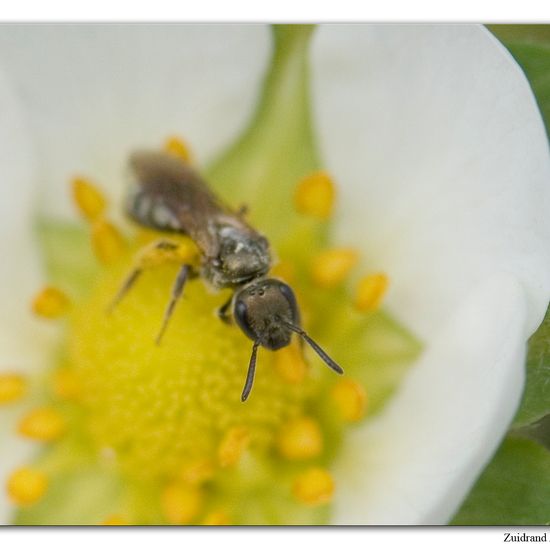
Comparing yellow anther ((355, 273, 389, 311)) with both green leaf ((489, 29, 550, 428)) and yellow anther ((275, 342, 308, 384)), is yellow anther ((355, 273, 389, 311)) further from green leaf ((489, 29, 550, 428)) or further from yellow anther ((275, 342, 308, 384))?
green leaf ((489, 29, 550, 428))

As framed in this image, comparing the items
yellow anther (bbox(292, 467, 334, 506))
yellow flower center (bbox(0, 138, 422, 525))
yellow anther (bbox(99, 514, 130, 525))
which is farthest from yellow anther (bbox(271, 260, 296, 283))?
yellow anther (bbox(99, 514, 130, 525))

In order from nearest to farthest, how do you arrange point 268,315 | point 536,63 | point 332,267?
point 268,315
point 536,63
point 332,267

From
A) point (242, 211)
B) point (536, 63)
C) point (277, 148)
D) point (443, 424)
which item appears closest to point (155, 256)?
point (242, 211)

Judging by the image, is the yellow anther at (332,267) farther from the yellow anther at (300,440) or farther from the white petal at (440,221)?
the yellow anther at (300,440)

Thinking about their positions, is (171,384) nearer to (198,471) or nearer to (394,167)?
(198,471)

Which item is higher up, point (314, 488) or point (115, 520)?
point (314, 488)

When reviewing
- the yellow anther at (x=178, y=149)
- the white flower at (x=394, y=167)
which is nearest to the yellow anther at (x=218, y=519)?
the white flower at (x=394, y=167)

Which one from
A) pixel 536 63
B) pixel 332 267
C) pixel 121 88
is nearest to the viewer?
pixel 536 63
